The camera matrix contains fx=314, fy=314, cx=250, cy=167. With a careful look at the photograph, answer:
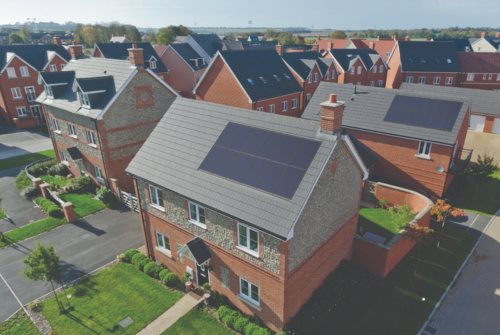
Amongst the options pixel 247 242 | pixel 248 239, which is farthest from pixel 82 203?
pixel 248 239

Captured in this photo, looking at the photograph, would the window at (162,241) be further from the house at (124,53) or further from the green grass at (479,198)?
the house at (124,53)

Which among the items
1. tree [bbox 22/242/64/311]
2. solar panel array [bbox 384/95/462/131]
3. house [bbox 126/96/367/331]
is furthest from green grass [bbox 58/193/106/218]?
solar panel array [bbox 384/95/462/131]

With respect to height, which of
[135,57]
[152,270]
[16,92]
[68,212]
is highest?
[135,57]

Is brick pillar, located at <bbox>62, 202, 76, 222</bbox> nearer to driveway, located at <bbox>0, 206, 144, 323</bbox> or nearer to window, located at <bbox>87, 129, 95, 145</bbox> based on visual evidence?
driveway, located at <bbox>0, 206, 144, 323</bbox>

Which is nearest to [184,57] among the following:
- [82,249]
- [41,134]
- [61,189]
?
[41,134]

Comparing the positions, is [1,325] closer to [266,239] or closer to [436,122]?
[266,239]

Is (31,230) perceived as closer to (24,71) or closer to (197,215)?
(197,215)
